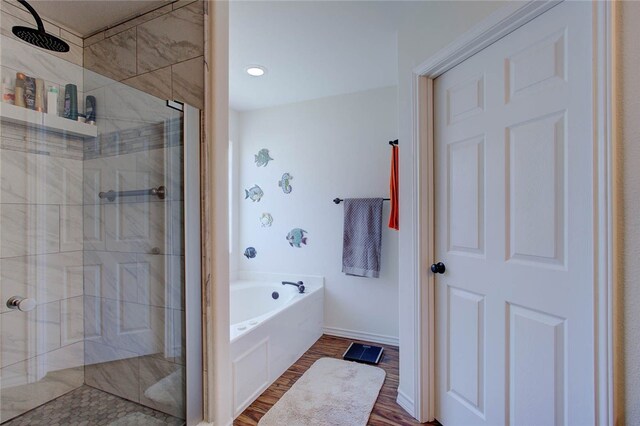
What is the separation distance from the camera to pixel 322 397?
190cm

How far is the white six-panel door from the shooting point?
39.7 inches

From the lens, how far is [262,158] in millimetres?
3230

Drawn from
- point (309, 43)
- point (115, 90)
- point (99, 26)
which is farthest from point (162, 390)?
point (309, 43)

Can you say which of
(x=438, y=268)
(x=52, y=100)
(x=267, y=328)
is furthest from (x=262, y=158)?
(x=438, y=268)

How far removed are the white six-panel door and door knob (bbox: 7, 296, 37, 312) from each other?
2.00 metres

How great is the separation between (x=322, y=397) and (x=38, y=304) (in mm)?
1630

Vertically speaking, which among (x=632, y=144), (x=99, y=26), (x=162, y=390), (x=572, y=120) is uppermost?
(x=99, y=26)

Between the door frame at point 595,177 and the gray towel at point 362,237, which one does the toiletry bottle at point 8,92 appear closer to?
the door frame at point 595,177

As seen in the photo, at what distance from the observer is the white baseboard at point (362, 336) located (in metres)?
2.71

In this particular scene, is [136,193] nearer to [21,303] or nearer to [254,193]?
[21,303]

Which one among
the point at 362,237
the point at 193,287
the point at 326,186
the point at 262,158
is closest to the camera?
the point at 193,287

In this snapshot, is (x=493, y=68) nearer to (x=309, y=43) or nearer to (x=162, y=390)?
(x=309, y=43)

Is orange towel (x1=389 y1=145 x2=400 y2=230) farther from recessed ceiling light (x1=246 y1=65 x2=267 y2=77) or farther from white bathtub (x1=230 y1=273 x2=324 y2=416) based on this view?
recessed ceiling light (x1=246 y1=65 x2=267 y2=77)

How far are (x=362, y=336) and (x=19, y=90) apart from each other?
2.90 meters
